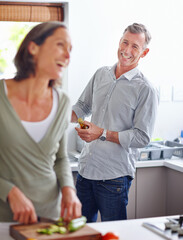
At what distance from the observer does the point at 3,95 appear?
45.8 inches

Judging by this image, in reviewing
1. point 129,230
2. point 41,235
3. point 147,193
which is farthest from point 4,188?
point 147,193

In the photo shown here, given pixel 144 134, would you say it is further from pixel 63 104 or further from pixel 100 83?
pixel 63 104

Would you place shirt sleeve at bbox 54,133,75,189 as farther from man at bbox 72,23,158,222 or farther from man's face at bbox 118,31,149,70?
man's face at bbox 118,31,149,70

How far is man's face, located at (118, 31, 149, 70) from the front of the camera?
2145 mm

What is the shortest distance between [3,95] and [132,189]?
1966 millimetres

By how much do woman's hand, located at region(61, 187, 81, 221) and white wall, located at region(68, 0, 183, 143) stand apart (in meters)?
1.92

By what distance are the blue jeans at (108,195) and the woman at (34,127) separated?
887 mm

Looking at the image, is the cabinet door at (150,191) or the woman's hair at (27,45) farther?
the cabinet door at (150,191)

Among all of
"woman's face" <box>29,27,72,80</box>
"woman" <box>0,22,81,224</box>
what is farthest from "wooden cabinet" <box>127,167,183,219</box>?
"woman's face" <box>29,27,72,80</box>

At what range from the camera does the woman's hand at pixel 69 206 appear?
1.22 m

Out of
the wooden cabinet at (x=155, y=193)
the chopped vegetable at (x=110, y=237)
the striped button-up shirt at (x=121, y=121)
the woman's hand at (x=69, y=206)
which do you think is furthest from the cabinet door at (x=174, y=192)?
the woman's hand at (x=69, y=206)

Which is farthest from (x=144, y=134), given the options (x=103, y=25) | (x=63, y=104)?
(x=103, y=25)

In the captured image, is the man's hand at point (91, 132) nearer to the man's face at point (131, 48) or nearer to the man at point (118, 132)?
the man at point (118, 132)

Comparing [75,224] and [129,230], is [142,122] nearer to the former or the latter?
[129,230]
